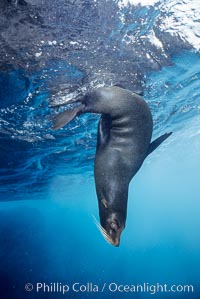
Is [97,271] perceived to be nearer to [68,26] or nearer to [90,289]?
[90,289]

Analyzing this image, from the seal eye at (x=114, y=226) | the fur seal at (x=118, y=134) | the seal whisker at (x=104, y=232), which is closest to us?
the seal whisker at (x=104, y=232)

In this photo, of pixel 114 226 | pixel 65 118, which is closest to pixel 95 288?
pixel 114 226

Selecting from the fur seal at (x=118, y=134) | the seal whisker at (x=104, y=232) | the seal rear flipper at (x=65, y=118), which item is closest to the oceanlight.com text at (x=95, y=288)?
the fur seal at (x=118, y=134)

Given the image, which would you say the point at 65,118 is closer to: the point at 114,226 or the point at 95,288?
the point at 114,226

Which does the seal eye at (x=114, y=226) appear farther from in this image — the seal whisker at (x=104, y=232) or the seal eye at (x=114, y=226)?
the seal whisker at (x=104, y=232)

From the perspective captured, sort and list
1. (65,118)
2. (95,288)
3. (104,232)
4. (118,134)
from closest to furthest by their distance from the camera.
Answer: (104,232) < (65,118) < (118,134) < (95,288)

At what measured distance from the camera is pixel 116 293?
107ft

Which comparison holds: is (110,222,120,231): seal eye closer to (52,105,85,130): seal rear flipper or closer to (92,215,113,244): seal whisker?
(92,215,113,244): seal whisker

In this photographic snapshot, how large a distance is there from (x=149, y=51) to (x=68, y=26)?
3.24 m

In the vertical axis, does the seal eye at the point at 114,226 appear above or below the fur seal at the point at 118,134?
below

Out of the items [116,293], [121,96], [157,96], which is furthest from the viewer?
[116,293]

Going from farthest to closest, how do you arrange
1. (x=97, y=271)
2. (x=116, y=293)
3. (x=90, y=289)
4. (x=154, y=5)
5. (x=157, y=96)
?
(x=97, y=271)
(x=90, y=289)
(x=116, y=293)
(x=157, y=96)
(x=154, y=5)

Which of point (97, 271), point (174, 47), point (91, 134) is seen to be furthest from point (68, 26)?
point (97, 271)

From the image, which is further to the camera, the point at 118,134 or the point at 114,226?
the point at 118,134
